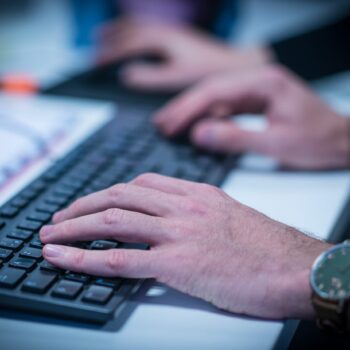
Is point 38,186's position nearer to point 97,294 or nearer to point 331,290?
point 97,294

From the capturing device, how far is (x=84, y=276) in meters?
0.48

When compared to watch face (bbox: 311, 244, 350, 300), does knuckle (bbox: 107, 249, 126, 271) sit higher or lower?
lower

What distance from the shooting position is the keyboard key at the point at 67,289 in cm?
45

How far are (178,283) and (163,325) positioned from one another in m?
0.04

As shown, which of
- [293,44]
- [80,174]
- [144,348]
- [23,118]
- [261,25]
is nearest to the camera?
[144,348]

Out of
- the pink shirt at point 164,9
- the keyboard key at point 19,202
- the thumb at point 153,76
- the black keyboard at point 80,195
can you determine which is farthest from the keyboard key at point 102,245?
the pink shirt at point 164,9

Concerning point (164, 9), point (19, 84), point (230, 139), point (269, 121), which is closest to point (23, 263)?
point (230, 139)

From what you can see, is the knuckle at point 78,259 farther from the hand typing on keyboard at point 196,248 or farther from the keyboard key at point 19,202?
the keyboard key at point 19,202

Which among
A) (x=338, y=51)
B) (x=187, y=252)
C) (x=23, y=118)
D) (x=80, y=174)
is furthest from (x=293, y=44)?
(x=187, y=252)

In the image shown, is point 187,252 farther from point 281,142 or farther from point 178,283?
point 281,142

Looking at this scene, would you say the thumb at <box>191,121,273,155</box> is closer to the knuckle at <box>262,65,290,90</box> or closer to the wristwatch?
the knuckle at <box>262,65,290,90</box>

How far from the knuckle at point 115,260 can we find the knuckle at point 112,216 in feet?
0.11

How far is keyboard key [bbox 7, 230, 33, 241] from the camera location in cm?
52

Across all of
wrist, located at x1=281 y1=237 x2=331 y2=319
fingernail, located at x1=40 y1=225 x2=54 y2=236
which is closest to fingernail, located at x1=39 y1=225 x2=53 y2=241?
fingernail, located at x1=40 y1=225 x2=54 y2=236
